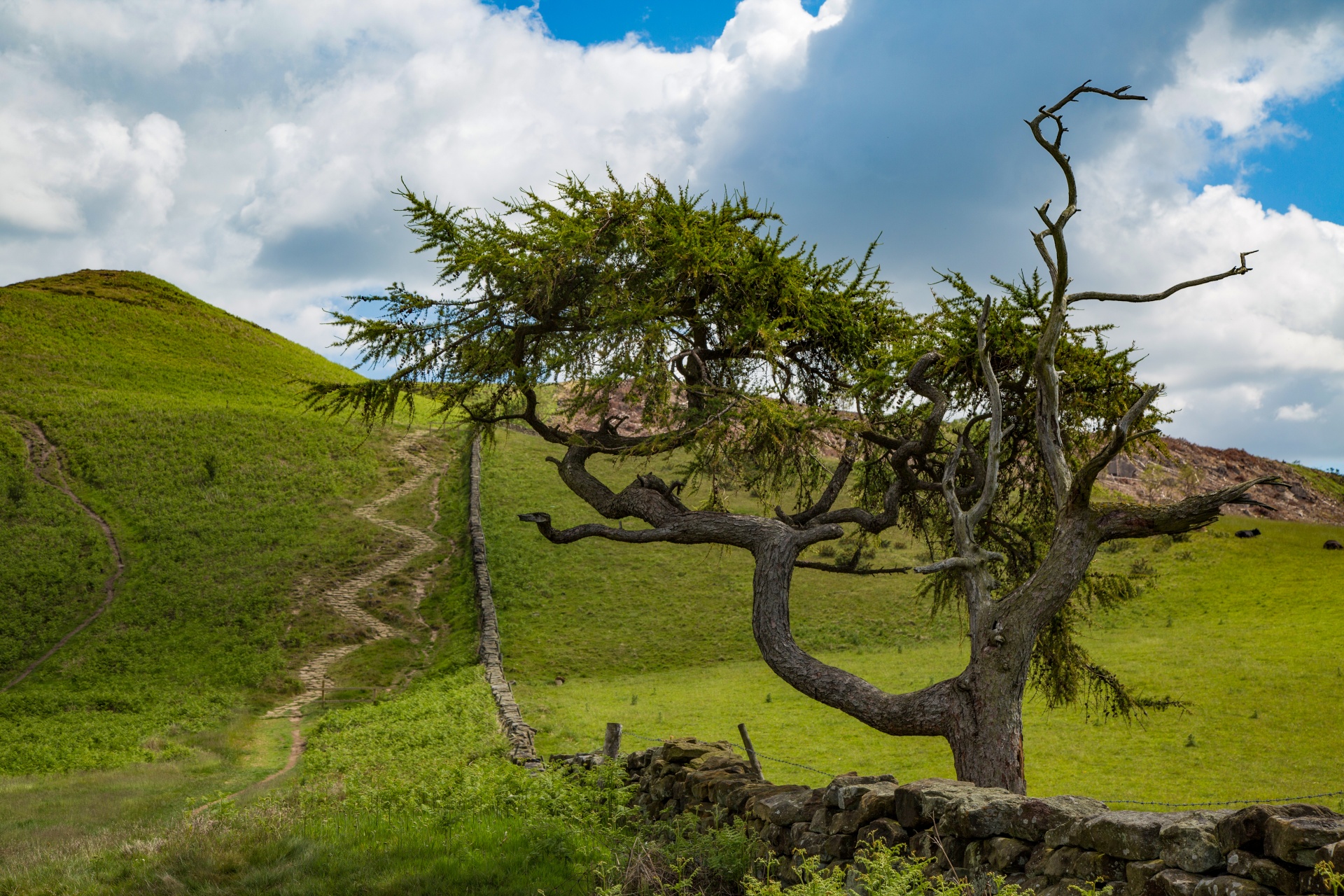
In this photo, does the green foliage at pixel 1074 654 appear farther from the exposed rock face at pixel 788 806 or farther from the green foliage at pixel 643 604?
the green foliage at pixel 643 604

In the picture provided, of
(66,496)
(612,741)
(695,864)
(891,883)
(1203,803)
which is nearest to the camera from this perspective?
(891,883)

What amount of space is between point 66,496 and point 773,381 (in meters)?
37.4

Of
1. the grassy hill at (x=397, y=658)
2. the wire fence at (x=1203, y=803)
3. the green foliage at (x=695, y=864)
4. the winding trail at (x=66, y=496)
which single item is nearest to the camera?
the green foliage at (x=695, y=864)

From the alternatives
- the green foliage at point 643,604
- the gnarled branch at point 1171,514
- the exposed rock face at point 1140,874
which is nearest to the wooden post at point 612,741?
the gnarled branch at point 1171,514

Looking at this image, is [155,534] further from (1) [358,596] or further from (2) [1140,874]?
(2) [1140,874]

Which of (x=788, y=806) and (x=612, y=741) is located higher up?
(x=788, y=806)

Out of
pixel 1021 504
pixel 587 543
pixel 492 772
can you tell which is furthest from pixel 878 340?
pixel 587 543

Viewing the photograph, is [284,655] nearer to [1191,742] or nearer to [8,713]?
[8,713]

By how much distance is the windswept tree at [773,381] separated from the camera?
1054 cm

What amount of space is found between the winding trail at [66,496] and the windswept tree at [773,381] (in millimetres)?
22230

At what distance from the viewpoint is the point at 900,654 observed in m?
30.8

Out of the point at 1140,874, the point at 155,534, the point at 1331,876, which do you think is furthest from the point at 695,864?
the point at 155,534

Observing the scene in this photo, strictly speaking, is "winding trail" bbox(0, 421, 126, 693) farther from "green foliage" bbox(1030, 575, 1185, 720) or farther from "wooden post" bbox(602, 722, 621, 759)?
"green foliage" bbox(1030, 575, 1185, 720)

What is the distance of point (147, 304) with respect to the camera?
73625 millimetres
